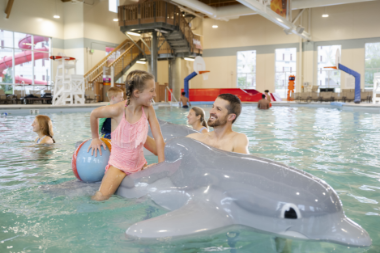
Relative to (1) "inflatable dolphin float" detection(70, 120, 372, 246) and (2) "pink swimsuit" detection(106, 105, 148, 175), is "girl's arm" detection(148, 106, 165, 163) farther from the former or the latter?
(1) "inflatable dolphin float" detection(70, 120, 372, 246)

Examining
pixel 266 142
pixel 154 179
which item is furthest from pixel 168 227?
pixel 266 142

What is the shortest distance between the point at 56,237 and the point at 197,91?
915 inches

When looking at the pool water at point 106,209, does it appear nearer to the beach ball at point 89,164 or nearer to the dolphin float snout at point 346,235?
the dolphin float snout at point 346,235

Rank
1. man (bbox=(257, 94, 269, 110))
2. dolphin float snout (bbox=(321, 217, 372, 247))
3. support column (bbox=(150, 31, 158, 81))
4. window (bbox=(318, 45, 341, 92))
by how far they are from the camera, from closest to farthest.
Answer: dolphin float snout (bbox=(321, 217, 372, 247)) < man (bbox=(257, 94, 269, 110)) < support column (bbox=(150, 31, 158, 81)) < window (bbox=(318, 45, 341, 92))

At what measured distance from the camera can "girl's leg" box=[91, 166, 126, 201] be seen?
9.71 ft

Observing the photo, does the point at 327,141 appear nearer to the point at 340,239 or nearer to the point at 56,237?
the point at 340,239

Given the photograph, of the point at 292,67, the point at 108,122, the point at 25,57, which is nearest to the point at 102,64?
the point at 25,57

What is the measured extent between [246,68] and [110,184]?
26920 millimetres

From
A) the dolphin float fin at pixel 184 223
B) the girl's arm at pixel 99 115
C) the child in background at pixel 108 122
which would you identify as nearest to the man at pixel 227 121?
the dolphin float fin at pixel 184 223

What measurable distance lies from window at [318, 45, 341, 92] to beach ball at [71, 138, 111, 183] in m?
25.7

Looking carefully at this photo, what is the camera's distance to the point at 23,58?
22.9m

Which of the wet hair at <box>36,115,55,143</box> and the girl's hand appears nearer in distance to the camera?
the girl's hand

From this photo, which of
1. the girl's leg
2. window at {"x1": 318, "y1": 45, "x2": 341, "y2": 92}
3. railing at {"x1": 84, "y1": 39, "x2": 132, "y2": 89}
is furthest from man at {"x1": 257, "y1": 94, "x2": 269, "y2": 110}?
the girl's leg

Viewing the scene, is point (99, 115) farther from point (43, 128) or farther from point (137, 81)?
point (43, 128)
